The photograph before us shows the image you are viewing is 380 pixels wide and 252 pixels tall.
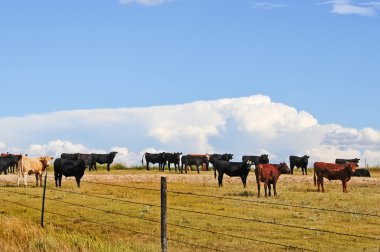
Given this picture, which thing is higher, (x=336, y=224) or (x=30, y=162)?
(x=30, y=162)

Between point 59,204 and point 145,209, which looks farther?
point 59,204

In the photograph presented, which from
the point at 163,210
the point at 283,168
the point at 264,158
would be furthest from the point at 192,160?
the point at 163,210

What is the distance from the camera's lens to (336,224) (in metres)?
22.0

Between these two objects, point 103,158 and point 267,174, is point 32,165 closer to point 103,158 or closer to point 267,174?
point 267,174

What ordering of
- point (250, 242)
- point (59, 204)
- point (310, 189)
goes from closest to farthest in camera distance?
point (250, 242)
point (59, 204)
point (310, 189)

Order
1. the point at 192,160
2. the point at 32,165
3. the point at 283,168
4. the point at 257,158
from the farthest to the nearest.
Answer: the point at 257,158
the point at 192,160
the point at 32,165
the point at 283,168

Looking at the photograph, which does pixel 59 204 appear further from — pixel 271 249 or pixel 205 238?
pixel 271 249

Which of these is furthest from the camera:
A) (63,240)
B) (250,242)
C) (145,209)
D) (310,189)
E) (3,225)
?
(310,189)

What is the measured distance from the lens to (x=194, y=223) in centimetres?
2145

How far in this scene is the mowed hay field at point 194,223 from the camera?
50.5 ft

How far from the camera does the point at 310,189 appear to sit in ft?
118

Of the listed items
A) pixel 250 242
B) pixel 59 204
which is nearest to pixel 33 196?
pixel 59 204

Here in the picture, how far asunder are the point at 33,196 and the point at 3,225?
1269cm

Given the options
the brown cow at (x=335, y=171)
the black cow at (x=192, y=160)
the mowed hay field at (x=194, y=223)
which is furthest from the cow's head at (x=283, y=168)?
the black cow at (x=192, y=160)
